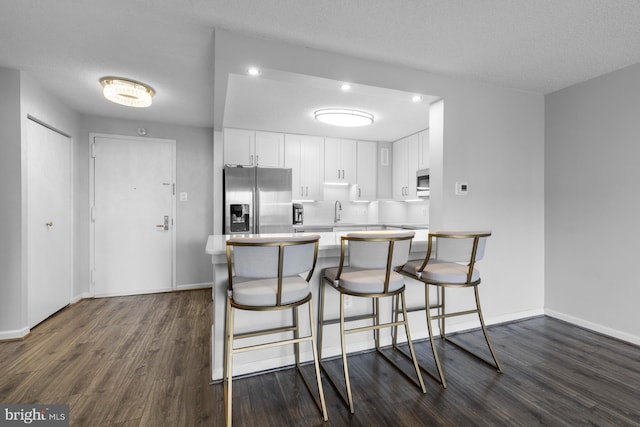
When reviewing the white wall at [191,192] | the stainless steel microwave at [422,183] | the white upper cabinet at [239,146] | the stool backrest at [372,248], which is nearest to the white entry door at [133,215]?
the white wall at [191,192]

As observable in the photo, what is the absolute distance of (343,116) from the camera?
11.7 feet

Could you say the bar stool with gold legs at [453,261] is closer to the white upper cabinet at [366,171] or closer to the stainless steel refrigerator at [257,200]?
the stainless steel refrigerator at [257,200]

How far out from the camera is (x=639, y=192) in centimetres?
255

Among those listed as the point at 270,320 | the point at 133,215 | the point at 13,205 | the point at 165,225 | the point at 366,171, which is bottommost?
the point at 270,320

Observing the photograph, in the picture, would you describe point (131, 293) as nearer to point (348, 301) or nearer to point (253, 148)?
point (253, 148)

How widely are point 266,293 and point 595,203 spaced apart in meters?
3.14

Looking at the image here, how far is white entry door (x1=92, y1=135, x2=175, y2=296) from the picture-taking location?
3.97 metres

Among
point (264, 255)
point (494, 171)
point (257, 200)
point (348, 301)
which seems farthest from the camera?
point (257, 200)

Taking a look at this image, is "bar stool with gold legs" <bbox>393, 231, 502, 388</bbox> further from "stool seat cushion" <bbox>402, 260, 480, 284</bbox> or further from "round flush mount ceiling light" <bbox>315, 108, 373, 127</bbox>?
"round flush mount ceiling light" <bbox>315, 108, 373, 127</bbox>

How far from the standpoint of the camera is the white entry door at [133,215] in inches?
156

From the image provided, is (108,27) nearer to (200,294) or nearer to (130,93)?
(130,93)

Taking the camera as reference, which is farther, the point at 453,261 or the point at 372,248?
the point at 453,261

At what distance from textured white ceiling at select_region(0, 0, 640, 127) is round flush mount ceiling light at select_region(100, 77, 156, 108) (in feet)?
0.33

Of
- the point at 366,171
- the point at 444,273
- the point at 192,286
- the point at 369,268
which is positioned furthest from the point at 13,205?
the point at 366,171
